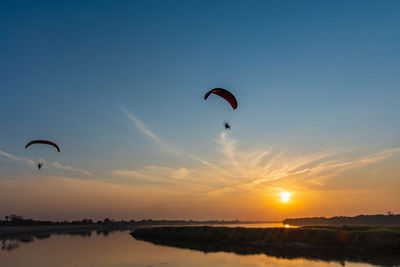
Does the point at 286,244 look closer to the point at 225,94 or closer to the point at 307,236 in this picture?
the point at 307,236

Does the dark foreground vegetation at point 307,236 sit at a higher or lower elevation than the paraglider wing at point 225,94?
lower

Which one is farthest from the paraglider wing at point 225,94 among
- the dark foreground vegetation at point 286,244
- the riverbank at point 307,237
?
the riverbank at point 307,237

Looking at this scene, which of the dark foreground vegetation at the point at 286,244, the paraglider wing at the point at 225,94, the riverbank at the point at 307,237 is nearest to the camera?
the paraglider wing at the point at 225,94

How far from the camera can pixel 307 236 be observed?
4581 centimetres

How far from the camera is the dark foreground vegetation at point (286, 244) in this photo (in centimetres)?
3344

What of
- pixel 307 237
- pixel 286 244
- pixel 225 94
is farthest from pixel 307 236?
pixel 225 94

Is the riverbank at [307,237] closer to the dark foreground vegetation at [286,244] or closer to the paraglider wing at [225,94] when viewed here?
the dark foreground vegetation at [286,244]

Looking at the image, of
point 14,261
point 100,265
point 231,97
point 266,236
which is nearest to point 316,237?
point 266,236

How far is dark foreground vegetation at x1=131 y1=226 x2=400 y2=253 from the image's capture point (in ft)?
129

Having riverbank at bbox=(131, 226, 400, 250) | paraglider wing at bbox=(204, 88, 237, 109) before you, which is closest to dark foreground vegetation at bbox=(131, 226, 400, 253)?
riverbank at bbox=(131, 226, 400, 250)

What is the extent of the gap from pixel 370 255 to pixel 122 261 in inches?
1164

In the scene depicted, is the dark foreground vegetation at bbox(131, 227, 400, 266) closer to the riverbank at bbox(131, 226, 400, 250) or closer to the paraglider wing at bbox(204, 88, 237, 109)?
the riverbank at bbox(131, 226, 400, 250)

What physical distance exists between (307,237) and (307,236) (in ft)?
0.72

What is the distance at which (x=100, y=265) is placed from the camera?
31.7 metres
